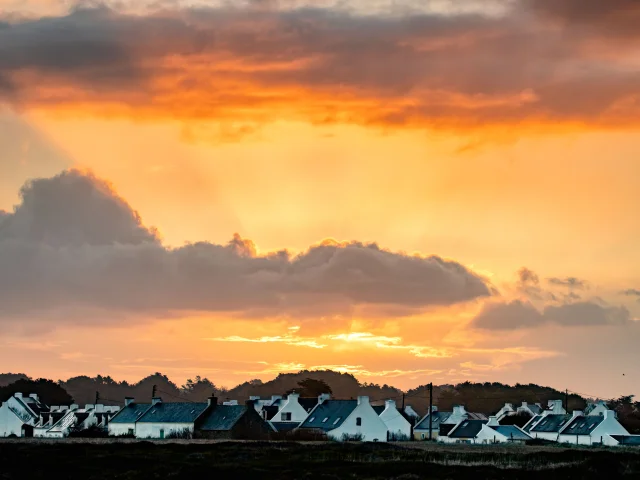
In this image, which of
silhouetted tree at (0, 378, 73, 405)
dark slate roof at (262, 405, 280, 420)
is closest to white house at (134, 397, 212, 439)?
dark slate roof at (262, 405, 280, 420)

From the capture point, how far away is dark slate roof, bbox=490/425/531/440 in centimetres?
12131

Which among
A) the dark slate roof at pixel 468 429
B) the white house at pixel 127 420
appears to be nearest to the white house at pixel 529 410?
the dark slate roof at pixel 468 429

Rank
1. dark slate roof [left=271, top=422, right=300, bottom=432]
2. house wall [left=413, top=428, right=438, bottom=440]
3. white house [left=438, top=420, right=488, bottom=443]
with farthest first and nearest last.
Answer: house wall [left=413, top=428, right=438, bottom=440], white house [left=438, top=420, right=488, bottom=443], dark slate roof [left=271, top=422, right=300, bottom=432]

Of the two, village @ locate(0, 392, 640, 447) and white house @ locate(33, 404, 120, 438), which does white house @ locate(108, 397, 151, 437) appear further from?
white house @ locate(33, 404, 120, 438)

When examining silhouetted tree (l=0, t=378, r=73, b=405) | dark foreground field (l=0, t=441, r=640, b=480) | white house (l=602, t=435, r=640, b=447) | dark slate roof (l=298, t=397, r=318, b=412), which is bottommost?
dark foreground field (l=0, t=441, r=640, b=480)

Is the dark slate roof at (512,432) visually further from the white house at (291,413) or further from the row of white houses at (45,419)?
the row of white houses at (45,419)

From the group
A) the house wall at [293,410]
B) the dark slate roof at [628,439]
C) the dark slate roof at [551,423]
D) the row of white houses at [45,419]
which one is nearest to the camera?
the dark slate roof at [628,439]

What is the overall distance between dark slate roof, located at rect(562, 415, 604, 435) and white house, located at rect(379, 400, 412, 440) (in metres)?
18.1

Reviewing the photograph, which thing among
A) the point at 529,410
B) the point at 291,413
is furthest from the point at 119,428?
the point at 529,410

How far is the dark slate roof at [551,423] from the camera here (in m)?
127

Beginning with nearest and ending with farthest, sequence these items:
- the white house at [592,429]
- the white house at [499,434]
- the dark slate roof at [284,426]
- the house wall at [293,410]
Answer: the white house at [592,429], the white house at [499,434], the dark slate roof at [284,426], the house wall at [293,410]

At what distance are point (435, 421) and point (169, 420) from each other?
39.8m

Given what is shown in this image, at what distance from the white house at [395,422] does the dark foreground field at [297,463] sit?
3311cm

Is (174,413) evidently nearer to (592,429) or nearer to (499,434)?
(499,434)
